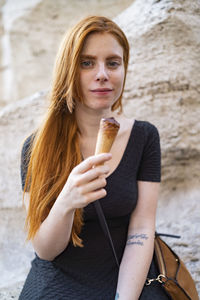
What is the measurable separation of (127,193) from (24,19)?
3.46 m

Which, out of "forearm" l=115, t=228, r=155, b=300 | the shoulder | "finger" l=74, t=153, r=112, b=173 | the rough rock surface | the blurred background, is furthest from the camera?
the rough rock surface

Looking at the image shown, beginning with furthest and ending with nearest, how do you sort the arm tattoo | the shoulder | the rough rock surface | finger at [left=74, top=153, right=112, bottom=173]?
the rough rock surface, the shoulder, the arm tattoo, finger at [left=74, top=153, right=112, bottom=173]

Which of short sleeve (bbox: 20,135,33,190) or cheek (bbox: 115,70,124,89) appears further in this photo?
short sleeve (bbox: 20,135,33,190)

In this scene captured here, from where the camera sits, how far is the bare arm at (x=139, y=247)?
3.67 feet

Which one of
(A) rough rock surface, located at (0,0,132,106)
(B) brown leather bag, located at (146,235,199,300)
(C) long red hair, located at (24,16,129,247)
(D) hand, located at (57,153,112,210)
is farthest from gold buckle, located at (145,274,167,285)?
(A) rough rock surface, located at (0,0,132,106)

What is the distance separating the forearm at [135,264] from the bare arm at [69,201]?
0.24 metres

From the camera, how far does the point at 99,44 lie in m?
1.14

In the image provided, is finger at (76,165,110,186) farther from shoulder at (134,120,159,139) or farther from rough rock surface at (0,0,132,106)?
rough rock surface at (0,0,132,106)

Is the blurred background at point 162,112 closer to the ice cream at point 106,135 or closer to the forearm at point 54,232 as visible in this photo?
the forearm at point 54,232

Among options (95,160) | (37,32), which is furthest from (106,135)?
(37,32)

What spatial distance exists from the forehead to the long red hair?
0.02 meters

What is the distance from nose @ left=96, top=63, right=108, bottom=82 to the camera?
111 cm

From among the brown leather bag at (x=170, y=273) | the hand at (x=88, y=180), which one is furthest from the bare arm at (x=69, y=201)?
the brown leather bag at (x=170, y=273)

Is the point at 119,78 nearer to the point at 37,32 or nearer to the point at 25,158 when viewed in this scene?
the point at 25,158
